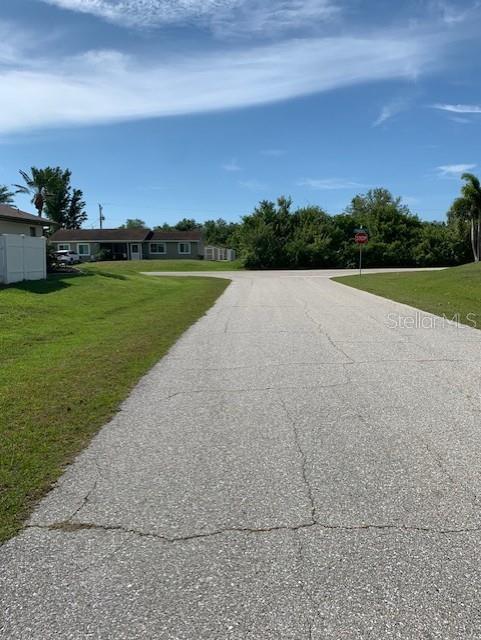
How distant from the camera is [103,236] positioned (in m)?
68.9

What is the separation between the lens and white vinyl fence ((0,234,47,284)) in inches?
769

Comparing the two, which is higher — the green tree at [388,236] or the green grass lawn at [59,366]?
the green tree at [388,236]

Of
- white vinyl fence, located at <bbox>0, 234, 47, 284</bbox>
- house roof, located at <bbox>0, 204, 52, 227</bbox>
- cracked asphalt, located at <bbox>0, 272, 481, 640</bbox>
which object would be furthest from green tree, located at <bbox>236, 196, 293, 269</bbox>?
cracked asphalt, located at <bbox>0, 272, 481, 640</bbox>

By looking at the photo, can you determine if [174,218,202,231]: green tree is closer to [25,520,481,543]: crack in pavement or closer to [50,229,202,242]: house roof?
[50,229,202,242]: house roof

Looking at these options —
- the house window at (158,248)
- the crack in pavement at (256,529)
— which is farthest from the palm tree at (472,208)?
the crack in pavement at (256,529)

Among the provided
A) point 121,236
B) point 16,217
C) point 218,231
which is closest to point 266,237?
point 121,236

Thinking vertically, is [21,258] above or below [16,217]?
below

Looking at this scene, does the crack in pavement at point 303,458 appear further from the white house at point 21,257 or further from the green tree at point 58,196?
the green tree at point 58,196

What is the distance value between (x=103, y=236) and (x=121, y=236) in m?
2.39

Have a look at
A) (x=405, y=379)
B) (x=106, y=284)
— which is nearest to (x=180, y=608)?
(x=405, y=379)

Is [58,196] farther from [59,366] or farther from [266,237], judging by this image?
[59,366]

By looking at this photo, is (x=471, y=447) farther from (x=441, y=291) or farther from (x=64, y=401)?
(x=441, y=291)

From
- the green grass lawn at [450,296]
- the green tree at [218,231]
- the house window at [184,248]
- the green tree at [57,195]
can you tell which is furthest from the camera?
the green tree at [218,231]

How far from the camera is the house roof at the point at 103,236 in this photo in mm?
67812
